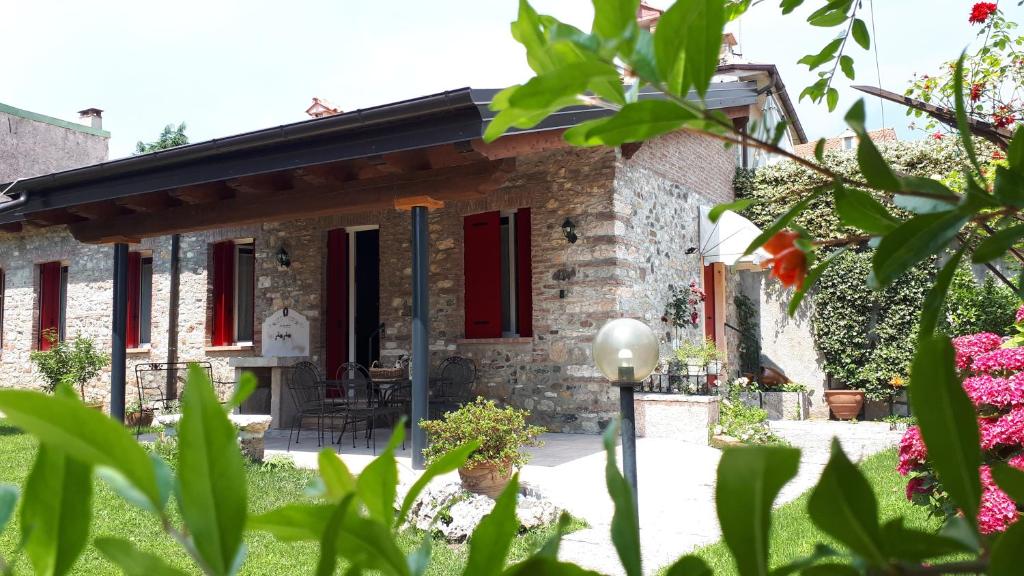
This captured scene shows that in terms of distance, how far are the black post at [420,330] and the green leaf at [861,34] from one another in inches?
214

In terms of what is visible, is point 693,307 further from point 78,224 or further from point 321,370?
point 78,224

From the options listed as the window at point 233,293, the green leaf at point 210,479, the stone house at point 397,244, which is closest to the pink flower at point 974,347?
the stone house at point 397,244

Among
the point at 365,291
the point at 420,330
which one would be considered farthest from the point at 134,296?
the point at 420,330

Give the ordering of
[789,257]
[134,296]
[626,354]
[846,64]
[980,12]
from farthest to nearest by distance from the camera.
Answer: [134,296]
[980,12]
[626,354]
[846,64]
[789,257]

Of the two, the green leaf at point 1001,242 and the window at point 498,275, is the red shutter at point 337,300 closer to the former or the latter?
the window at point 498,275

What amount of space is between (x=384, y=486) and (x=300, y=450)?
25.4ft

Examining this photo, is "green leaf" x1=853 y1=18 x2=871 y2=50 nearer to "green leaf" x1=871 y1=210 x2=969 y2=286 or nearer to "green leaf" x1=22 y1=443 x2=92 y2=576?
"green leaf" x1=871 y1=210 x2=969 y2=286

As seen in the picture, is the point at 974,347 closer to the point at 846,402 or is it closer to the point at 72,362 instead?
the point at 846,402

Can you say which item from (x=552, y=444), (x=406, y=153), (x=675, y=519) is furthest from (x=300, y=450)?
(x=675, y=519)

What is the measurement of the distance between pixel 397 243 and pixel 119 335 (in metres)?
3.45

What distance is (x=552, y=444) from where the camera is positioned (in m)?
7.81

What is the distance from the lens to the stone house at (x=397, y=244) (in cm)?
690

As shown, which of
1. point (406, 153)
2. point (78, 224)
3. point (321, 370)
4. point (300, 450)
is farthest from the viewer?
point (321, 370)

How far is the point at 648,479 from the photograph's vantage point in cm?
636
